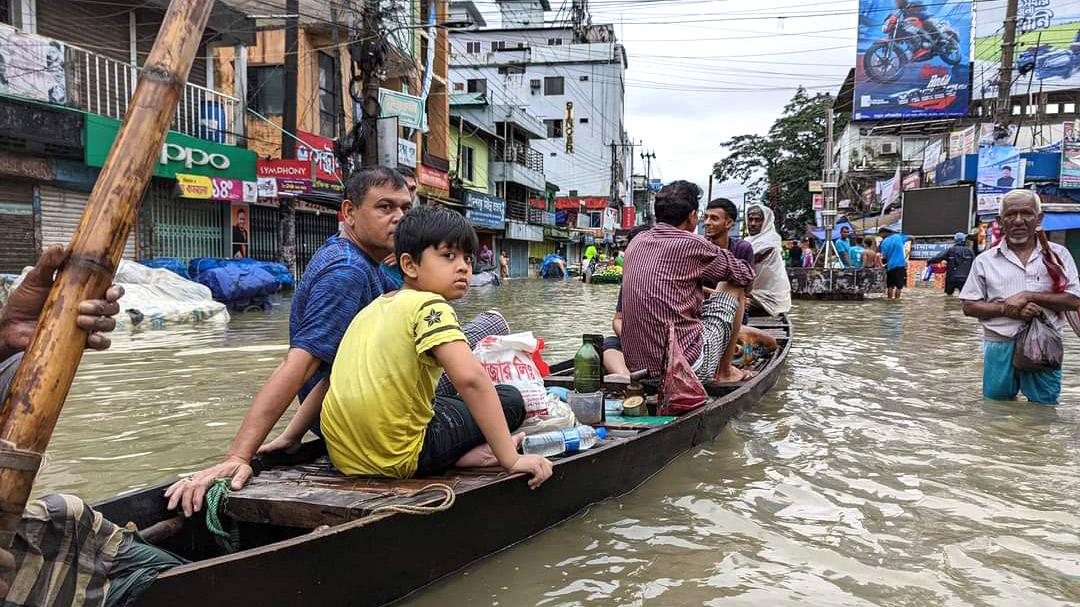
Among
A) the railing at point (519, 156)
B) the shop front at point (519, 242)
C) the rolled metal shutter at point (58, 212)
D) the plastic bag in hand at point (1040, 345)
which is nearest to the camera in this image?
the plastic bag in hand at point (1040, 345)

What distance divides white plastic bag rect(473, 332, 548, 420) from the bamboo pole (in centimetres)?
176

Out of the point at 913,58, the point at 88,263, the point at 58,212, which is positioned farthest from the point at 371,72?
the point at 913,58

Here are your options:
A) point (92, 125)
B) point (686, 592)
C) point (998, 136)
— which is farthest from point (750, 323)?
point (998, 136)

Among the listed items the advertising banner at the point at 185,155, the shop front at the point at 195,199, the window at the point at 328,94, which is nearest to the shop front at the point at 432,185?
the window at the point at 328,94

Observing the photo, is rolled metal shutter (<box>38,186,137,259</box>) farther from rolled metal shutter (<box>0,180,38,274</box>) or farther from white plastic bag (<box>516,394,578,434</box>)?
white plastic bag (<box>516,394,578,434</box>)

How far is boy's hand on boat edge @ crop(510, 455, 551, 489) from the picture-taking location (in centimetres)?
288

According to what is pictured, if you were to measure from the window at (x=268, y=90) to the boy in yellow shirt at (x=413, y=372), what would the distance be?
1584cm

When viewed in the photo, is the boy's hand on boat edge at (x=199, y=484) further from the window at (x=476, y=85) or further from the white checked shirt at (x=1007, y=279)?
the window at (x=476, y=85)

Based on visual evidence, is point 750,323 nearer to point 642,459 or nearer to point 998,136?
point 642,459

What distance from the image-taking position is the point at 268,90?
1712cm

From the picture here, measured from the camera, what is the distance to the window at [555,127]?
49750 mm

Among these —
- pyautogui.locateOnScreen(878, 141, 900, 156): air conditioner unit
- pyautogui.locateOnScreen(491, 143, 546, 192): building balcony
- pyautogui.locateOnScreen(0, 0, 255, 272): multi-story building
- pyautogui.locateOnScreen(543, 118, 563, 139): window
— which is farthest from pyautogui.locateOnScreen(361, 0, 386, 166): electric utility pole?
pyautogui.locateOnScreen(543, 118, 563, 139): window

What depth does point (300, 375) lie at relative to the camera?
9.62 feet

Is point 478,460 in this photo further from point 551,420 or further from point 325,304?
point 325,304
